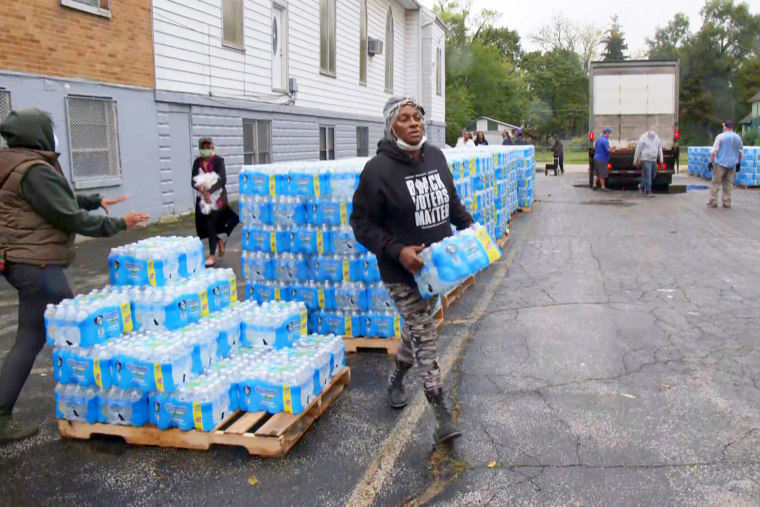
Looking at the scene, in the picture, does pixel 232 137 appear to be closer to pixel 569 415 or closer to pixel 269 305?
pixel 269 305

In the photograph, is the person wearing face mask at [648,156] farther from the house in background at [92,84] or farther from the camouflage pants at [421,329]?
the camouflage pants at [421,329]

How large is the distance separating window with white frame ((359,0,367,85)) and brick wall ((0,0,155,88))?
527 inches

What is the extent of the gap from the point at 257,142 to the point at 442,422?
15784 mm

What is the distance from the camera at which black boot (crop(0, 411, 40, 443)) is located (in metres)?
4.59

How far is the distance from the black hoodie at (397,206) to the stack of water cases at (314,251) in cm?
193

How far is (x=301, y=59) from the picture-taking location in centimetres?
2120

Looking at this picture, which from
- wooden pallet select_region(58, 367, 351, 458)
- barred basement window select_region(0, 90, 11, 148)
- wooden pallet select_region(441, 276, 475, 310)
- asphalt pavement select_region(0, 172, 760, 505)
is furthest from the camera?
barred basement window select_region(0, 90, 11, 148)

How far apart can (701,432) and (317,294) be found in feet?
11.1

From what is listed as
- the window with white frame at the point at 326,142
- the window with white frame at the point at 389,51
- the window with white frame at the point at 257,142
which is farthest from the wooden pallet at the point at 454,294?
the window with white frame at the point at 389,51

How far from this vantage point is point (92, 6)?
40.8 feet

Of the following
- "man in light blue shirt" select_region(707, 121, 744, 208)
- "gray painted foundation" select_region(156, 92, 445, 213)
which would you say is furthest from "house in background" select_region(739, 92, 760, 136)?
"gray painted foundation" select_region(156, 92, 445, 213)

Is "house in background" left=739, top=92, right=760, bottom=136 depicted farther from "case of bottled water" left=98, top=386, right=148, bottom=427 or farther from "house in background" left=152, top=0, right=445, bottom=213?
"case of bottled water" left=98, top=386, right=148, bottom=427

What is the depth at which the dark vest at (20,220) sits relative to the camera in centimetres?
441

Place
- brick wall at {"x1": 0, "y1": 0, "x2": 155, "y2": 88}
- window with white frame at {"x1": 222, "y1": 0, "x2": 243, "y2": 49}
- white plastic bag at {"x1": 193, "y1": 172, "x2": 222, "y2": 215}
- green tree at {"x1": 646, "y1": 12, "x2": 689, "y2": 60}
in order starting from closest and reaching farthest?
white plastic bag at {"x1": 193, "y1": 172, "x2": 222, "y2": 215}
brick wall at {"x1": 0, "y1": 0, "x2": 155, "y2": 88}
window with white frame at {"x1": 222, "y1": 0, "x2": 243, "y2": 49}
green tree at {"x1": 646, "y1": 12, "x2": 689, "y2": 60}
